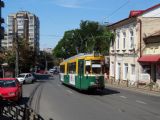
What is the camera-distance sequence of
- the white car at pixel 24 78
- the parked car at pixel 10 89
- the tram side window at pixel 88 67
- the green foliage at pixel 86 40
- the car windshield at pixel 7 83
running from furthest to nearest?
the green foliage at pixel 86 40, the white car at pixel 24 78, the tram side window at pixel 88 67, the car windshield at pixel 7 83, the parked car at pixel 10 89

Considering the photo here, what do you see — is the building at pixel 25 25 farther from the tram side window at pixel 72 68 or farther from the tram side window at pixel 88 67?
the tram side window at pixel 88 67

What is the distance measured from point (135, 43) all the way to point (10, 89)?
26.6 metres

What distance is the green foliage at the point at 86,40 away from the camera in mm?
63422

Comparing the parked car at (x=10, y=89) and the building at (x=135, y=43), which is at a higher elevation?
the building at (x=135, y=43)

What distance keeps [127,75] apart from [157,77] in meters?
8.58

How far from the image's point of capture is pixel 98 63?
31.5m

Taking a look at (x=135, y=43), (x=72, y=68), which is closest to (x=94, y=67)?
(x=72, y=68)

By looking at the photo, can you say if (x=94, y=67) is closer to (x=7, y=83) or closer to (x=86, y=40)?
(x=7, y=83)

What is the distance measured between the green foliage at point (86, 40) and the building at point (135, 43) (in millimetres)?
5754

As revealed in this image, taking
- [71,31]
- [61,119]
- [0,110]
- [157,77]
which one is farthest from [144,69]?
[71,31]

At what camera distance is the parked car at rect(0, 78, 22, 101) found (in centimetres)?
2320

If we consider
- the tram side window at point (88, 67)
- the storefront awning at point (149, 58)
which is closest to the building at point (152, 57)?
the storefront awning at point (149, 58)

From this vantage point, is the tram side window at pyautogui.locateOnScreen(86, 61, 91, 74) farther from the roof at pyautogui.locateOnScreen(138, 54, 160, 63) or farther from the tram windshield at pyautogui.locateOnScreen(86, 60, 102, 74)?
the roof at pyautogui.locateOnScreen(138, 54, 160, 63)

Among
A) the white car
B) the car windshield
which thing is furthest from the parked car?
the white car
